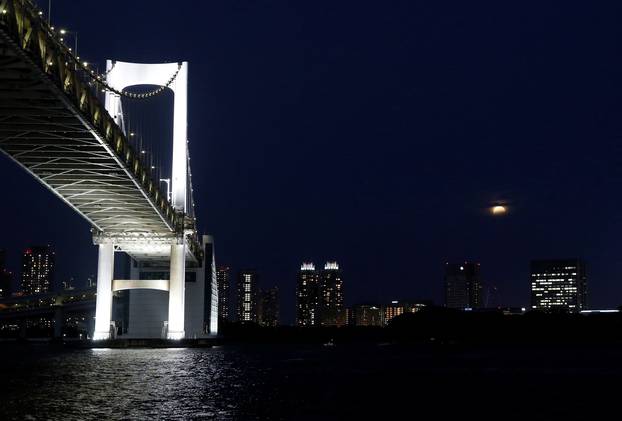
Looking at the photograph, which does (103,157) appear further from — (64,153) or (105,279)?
(105,279)

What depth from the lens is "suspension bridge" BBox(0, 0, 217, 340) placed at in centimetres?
2641

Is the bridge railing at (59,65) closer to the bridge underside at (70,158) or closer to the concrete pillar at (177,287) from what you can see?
the bridge underside at (70,158)

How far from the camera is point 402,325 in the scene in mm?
152750

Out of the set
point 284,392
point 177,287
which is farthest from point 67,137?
point 177,287

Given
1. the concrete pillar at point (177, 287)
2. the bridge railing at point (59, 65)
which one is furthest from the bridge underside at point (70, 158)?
the concrete pillar at point (177, 287)

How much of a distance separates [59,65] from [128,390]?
10.8m

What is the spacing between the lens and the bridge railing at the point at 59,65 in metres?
23.1

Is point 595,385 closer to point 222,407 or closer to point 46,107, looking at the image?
point 222,407

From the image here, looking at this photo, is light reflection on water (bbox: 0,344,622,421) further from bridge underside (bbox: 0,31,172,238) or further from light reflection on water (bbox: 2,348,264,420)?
bridge underside (bbox: 0,31,172,238)

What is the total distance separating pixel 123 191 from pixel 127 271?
40.0 metres

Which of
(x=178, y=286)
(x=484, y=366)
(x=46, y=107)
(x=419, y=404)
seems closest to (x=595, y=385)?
(x=419, y=404)

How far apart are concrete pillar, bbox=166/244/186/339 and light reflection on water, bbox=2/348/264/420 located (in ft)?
50.0

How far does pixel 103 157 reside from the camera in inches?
1539

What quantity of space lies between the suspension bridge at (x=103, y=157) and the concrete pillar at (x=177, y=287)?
0.23 feet
